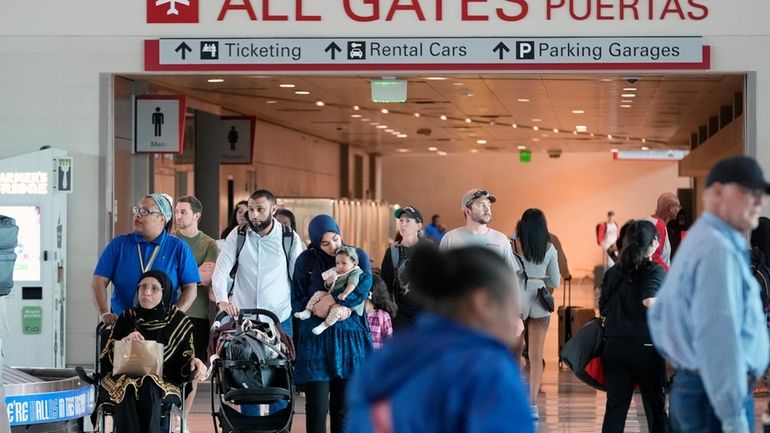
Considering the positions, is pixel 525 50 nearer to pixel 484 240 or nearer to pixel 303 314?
pixel 484 240

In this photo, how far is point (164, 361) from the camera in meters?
7.99

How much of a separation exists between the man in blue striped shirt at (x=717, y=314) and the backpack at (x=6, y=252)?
4.44m

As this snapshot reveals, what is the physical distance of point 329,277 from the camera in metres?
8.44

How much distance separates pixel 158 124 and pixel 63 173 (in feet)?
6.21

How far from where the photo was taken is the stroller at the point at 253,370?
838 cm

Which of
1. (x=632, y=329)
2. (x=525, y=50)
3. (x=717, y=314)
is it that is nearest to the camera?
(x=717, y=314)

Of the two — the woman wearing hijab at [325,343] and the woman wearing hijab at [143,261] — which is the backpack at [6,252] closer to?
the woman wearing hijab at [143,261]

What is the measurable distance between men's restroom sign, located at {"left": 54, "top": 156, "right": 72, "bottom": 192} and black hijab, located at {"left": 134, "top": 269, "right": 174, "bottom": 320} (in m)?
4.27

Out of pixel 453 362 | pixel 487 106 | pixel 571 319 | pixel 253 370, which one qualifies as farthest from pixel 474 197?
pixel 487 106

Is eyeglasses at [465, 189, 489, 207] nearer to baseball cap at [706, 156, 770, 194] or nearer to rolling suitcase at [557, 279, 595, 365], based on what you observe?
baseball cap at [706, 156, 770, 194]

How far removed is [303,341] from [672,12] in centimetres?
578

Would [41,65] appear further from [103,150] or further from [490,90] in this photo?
[490,90]

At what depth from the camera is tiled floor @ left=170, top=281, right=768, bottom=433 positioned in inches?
405

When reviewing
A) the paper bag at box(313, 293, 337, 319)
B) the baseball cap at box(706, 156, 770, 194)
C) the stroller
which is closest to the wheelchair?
the stroller
